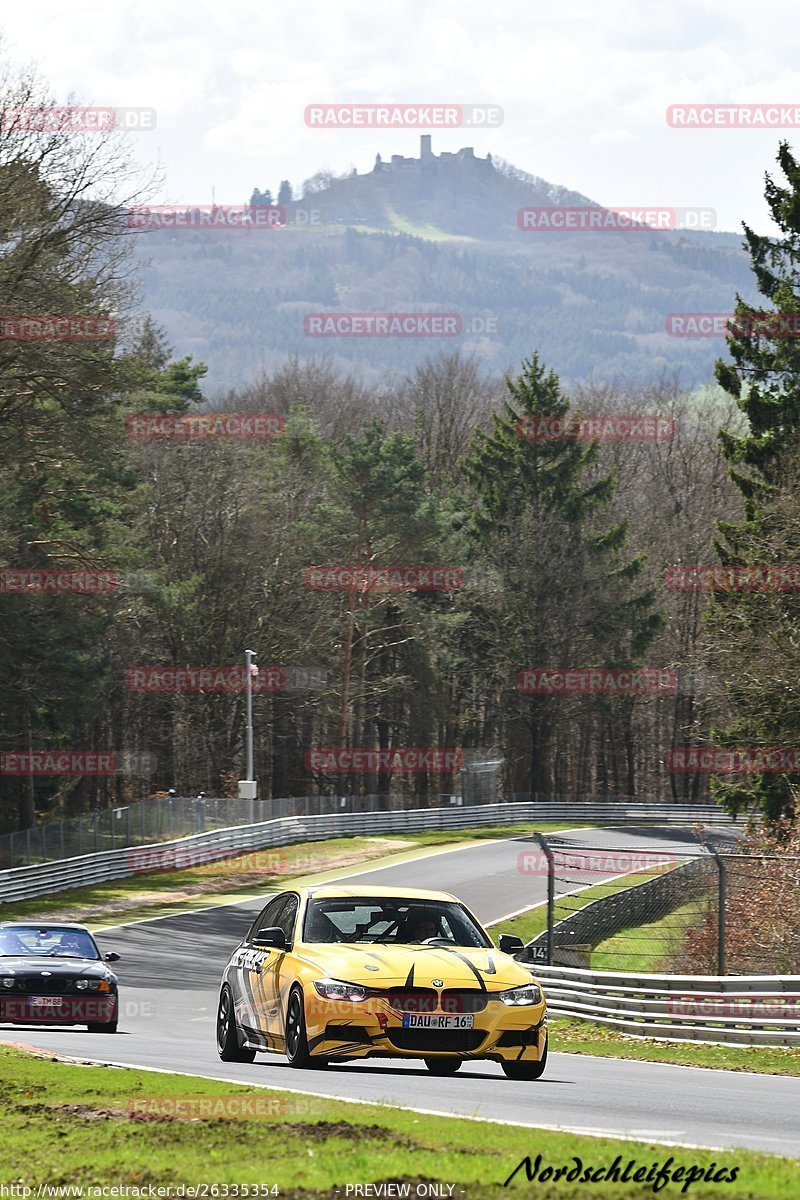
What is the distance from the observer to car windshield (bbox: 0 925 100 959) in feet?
66.6

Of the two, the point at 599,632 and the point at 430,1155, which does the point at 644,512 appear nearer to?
the point at 599,632

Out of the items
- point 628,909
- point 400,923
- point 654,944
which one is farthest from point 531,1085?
point 654,944

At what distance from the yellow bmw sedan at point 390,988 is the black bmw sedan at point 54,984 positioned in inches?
252

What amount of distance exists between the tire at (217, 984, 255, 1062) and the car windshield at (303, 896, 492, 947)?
146cm

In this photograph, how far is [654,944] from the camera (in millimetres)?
31375

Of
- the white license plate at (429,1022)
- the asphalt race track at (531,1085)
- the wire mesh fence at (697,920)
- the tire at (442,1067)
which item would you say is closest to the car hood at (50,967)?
the asphalt race track at (531,1085)

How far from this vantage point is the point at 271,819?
5944 centimetres

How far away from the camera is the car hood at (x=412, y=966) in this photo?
40.2 feet

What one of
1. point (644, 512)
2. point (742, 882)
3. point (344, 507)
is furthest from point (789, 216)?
point (644, 512)

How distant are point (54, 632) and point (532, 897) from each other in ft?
49.1

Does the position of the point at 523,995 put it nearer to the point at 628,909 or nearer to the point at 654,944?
the point at 628,909

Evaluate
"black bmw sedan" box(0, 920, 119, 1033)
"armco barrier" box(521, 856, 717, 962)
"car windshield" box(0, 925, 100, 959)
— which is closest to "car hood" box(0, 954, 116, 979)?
"black bmw sedan" box(0, 920, 119, 1033)

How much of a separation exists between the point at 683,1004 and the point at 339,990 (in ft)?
34.4

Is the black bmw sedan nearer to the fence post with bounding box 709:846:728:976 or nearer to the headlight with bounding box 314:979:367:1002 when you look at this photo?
the fence post with bounding box 709:846:728:976
